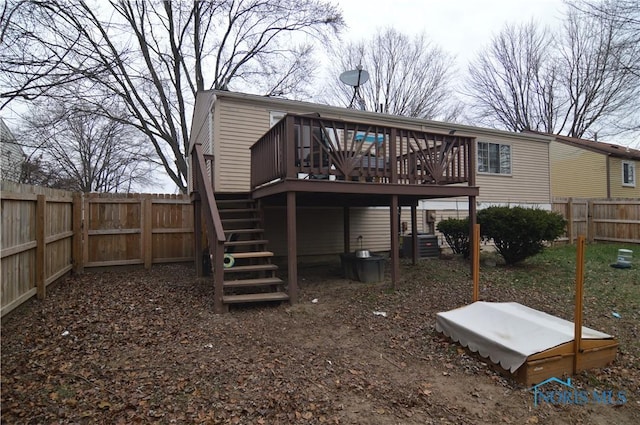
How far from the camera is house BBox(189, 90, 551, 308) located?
17.3ft

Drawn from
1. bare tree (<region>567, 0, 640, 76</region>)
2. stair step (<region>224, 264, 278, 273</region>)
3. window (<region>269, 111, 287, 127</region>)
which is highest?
bare tree (<region>567, 0, 640, 76</region>)

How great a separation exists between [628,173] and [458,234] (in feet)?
51.1

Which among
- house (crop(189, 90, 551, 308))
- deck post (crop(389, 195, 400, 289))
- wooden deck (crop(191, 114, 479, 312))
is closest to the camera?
wooden deck (crop(191, 114, 479, 312))

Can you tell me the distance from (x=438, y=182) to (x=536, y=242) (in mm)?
2639

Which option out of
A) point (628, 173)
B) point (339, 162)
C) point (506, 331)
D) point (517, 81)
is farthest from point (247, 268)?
point (517, 81)

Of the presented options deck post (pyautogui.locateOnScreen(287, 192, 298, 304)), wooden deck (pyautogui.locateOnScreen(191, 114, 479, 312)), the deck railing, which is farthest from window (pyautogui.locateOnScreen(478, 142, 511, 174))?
deck post (pyautogui.locateOnScreen(287, 192, 298, 304))

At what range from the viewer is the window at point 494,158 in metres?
11.0

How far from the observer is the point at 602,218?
41.1ft

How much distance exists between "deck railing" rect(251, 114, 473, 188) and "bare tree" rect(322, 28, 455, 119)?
16.1m

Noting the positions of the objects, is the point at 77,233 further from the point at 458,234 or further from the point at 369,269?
the point at 458,234

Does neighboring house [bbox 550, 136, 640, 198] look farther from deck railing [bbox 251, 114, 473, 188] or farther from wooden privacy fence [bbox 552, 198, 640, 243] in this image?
deck railing [bbox 251, 114, 473, 188]

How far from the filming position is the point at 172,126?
1656cm

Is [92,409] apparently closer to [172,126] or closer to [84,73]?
[84,73]

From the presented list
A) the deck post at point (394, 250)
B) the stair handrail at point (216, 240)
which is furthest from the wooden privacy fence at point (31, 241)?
the deck post at point (394, 250)
